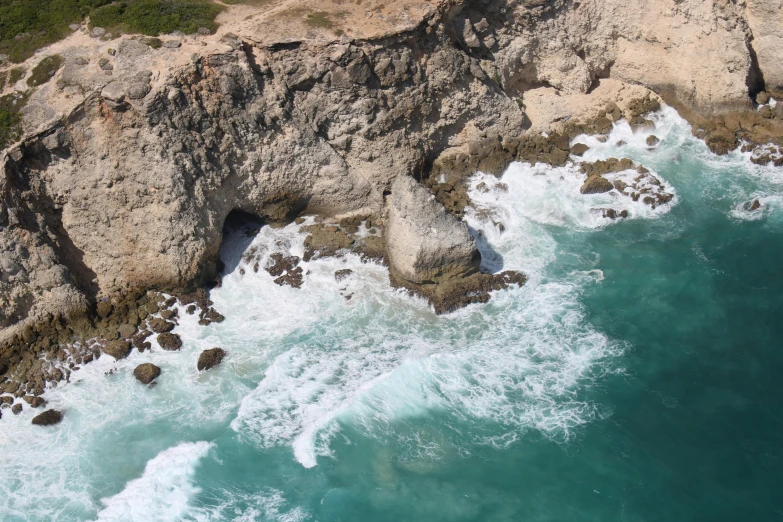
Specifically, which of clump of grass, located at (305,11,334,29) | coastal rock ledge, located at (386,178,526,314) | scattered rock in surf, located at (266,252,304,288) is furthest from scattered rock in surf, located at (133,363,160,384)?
clump of grass, located at (305,11,334,29)

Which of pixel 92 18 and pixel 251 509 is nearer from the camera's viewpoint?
pixel 251 509

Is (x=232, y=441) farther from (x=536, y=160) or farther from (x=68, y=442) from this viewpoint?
(x=536, y=160)

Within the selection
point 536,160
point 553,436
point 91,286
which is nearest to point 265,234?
point 91,286

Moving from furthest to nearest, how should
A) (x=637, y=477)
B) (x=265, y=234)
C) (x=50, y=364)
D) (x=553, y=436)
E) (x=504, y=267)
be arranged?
1. (x=265, y=234)
2. (x=504, y=267)
3. (x=50, y=364)
4. (x=553, y=436)
5. (x=637, y=477)

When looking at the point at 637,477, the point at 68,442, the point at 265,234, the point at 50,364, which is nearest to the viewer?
the point at 637,477

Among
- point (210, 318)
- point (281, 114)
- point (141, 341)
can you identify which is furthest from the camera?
point (281, 114)

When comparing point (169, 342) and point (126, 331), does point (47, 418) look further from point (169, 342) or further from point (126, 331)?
point (169, 342)

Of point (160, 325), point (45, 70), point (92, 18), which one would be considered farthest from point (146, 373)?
point (92, 18)
